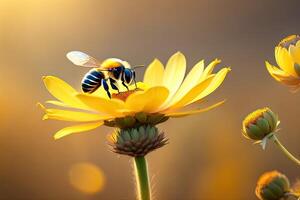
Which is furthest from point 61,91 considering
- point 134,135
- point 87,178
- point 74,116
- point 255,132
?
point 87,178

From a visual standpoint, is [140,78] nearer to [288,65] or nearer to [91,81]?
[91,81]

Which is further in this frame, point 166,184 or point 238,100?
point 238,100

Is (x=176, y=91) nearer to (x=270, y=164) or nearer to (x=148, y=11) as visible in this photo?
(x=270, y=164)

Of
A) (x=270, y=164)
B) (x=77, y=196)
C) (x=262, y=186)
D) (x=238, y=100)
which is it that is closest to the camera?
(x=262, y=186)

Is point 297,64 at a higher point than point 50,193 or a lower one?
lower

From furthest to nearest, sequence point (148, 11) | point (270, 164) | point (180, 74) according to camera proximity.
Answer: point (148, 11)
point (270, 164)
point (180, 74)

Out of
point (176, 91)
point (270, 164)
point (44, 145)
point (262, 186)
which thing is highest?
point (44, 145)

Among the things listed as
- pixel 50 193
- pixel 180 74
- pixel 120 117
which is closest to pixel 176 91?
pixel 180 74

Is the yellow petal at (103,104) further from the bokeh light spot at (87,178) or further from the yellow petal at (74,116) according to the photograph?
the bokeh light spot at (87,178)
